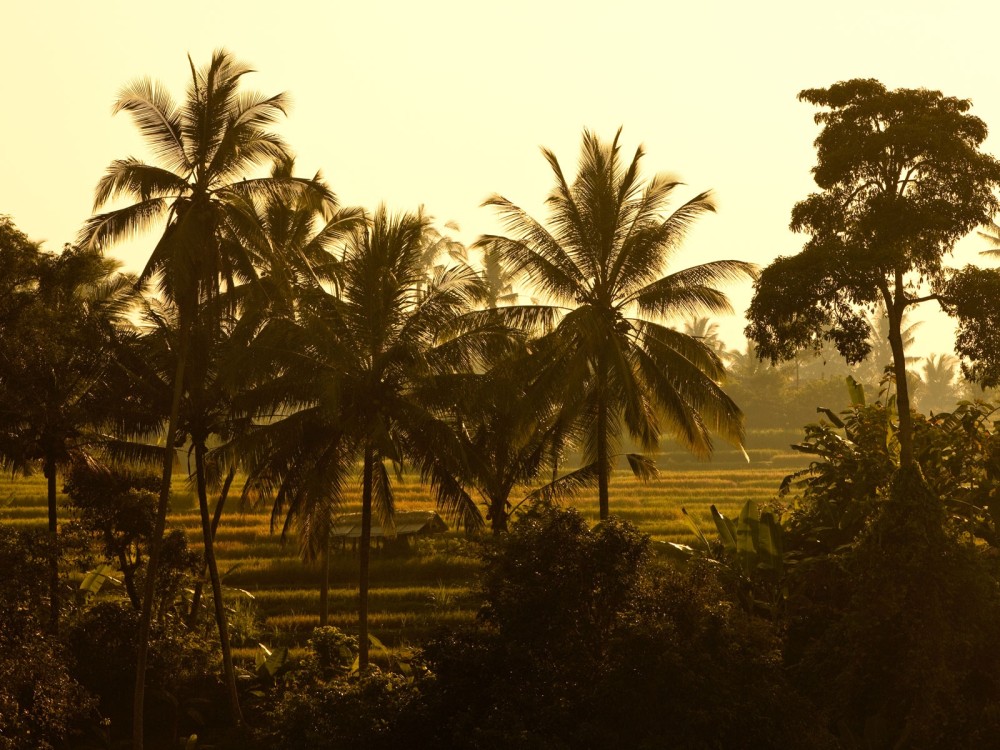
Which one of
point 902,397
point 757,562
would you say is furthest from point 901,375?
point 757,562

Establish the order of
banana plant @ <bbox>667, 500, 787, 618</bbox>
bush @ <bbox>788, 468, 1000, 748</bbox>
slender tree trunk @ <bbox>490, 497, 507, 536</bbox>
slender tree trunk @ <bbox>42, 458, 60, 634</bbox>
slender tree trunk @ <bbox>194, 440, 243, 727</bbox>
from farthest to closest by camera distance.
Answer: slender tree trunk @ <bbox>490, 497, 507, 536</bbox> → slender tree trunk @ <bbox>194, 440, 243, 727</bbox> → banana plant @ <bbox>667, 500, 787, 618</bbox> → slender tree trunk @ <bbox>42, 458, 60, 634</bbox> → bush @ <bbox>788, 468, 1000, 748</bbox>

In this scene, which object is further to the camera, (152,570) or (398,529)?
(398,529)

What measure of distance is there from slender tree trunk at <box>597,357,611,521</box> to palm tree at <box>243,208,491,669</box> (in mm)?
2583

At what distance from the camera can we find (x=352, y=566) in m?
32.8

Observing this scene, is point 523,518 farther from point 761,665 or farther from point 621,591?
point 761,665

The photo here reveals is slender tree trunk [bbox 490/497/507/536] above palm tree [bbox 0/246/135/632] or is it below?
below

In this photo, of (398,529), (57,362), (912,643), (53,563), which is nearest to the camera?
(912,643)

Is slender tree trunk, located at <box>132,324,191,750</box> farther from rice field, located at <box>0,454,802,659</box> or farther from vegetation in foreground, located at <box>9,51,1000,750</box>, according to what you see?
rice field, located at <box>0,454,802,659</box>

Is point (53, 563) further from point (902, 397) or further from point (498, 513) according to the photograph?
point (902, 397)

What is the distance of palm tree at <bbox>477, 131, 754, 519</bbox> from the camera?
23547mm

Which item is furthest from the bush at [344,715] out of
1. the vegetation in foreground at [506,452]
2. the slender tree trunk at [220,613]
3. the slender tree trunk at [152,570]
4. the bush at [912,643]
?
the bush at [912,643]

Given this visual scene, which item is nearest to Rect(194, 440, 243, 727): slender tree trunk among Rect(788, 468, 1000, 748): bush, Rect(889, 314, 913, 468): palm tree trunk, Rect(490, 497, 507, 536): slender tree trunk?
Rect(490, 497, 507, 536): slender tree trunk

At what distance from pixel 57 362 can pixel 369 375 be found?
6.32 metres

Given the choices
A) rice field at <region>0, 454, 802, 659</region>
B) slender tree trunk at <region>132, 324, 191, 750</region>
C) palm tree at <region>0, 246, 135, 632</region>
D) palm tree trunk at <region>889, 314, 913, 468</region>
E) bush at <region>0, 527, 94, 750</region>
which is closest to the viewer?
bush at <region>0, 527, 94, 750</region>
